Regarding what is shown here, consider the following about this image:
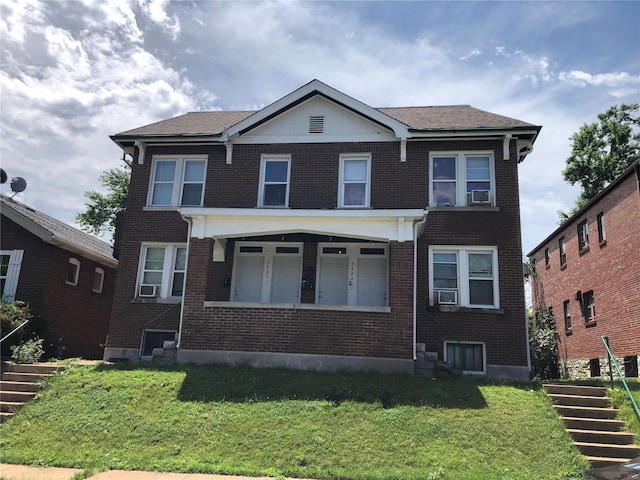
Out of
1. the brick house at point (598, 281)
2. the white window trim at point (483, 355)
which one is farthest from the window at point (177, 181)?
the brick house at point (598, 281)

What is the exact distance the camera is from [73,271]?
1706cm

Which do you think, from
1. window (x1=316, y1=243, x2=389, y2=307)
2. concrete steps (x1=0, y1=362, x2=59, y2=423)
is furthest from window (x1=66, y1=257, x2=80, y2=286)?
window (x1=316, y1=243, x2=389, y2=307)

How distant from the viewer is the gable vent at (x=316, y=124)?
15.2m

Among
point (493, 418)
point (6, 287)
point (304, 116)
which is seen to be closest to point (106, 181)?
Result: point (6, 287)

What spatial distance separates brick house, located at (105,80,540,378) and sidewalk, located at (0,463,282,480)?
176 inches

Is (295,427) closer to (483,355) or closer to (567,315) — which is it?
(483,355)

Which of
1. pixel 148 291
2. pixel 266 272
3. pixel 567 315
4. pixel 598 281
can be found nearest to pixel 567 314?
pixel 567 315

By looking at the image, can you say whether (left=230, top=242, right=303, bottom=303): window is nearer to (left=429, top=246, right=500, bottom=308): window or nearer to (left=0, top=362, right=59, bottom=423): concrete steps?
(left=429, top=246, right=500, bottom=308): window

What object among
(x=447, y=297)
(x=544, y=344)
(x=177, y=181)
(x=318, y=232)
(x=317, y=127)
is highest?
(x=317, y=127)

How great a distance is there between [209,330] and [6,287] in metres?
7.81

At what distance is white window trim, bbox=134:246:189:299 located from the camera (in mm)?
14852

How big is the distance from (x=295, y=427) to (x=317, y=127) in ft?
30.7

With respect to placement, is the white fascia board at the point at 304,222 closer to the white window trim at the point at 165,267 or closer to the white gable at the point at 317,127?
the white window trim at the point at 165,267

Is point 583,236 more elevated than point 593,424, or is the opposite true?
point 583,236
